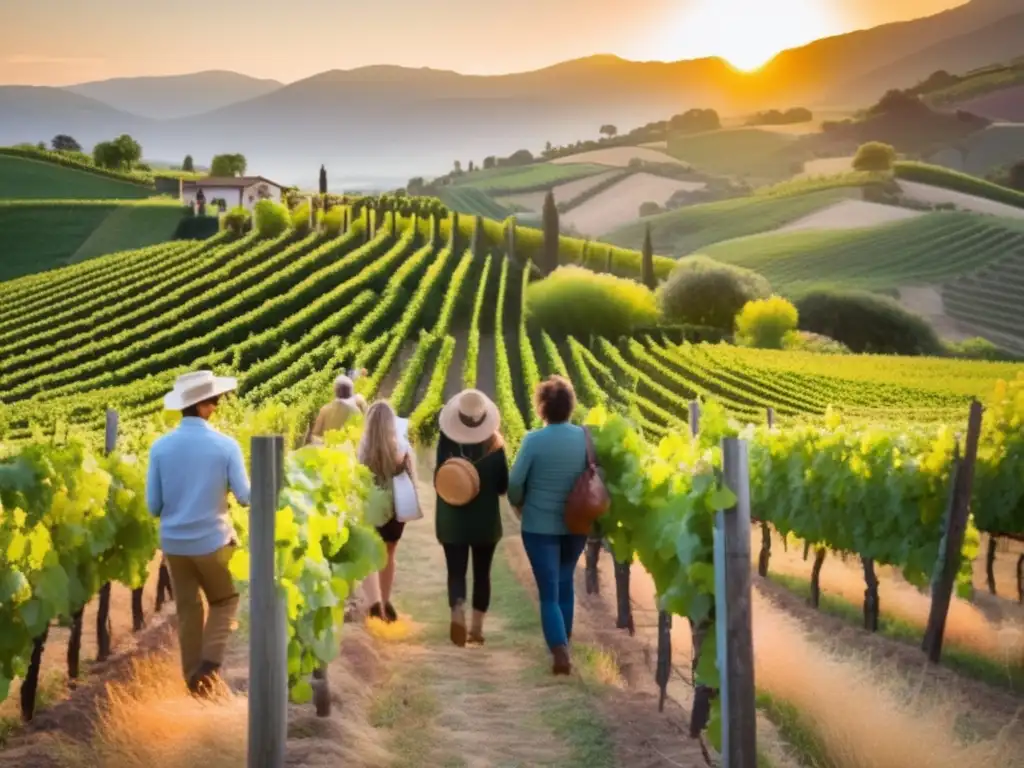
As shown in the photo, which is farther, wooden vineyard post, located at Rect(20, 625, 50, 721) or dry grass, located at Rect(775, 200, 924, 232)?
dry grass, located at Rect(775, 200, 924, 232)

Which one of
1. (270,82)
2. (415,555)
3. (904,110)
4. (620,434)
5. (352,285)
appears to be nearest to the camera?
(620,434)

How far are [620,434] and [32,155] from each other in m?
11.2

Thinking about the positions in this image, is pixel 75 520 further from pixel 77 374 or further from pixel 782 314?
pixel 77 374

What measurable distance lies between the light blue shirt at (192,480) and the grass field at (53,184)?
10077 mm

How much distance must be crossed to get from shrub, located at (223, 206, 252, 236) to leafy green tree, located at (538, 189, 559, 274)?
644cm

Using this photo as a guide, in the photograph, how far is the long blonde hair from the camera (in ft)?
14.1

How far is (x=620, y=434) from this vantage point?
4445 millimetres

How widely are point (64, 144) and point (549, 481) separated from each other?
9.37 metres

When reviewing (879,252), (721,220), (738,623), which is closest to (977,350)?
(879,252)

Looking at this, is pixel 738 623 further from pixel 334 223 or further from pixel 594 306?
pixel 334 223

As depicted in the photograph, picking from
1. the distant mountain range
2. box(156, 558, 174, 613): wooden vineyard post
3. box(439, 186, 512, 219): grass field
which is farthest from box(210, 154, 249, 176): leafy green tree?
box(156, 558, 174, 613): wooden vineyard post

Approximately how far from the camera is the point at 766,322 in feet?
37.1

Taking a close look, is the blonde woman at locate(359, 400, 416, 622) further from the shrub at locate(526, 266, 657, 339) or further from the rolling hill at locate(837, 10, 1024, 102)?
the shrub at locate(526, 266, 657, 339)

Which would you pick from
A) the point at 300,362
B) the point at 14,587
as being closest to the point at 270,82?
the point at 300,362
